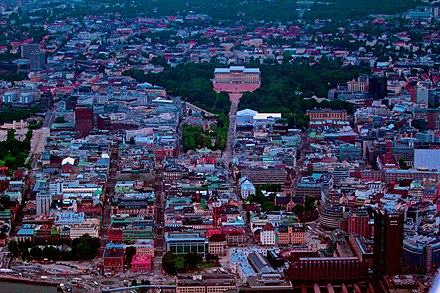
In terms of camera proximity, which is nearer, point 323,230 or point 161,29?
point 323,230

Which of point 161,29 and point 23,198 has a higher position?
point 161,29

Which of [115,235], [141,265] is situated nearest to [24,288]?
[141,265]

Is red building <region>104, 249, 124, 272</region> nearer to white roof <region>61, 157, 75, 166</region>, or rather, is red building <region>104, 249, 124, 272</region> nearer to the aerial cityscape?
the aerial cityscape

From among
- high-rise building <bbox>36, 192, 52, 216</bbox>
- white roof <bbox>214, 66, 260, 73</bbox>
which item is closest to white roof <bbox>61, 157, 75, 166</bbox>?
high-rise building <bbox>36, 192, 52, 216</bbox>

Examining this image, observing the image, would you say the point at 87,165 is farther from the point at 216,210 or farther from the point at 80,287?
the point at 80,287

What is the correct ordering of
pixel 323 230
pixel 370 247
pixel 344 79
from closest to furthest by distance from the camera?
pixel 370 247, pixel 323 230, pixel 344 79

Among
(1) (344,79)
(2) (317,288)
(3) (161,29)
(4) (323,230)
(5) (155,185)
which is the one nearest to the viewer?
(2) (317,288)

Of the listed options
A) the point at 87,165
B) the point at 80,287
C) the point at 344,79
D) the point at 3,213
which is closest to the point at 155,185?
the point at 87,165

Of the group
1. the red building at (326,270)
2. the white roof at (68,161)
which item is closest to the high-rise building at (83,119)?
the white roof at (68,161)
